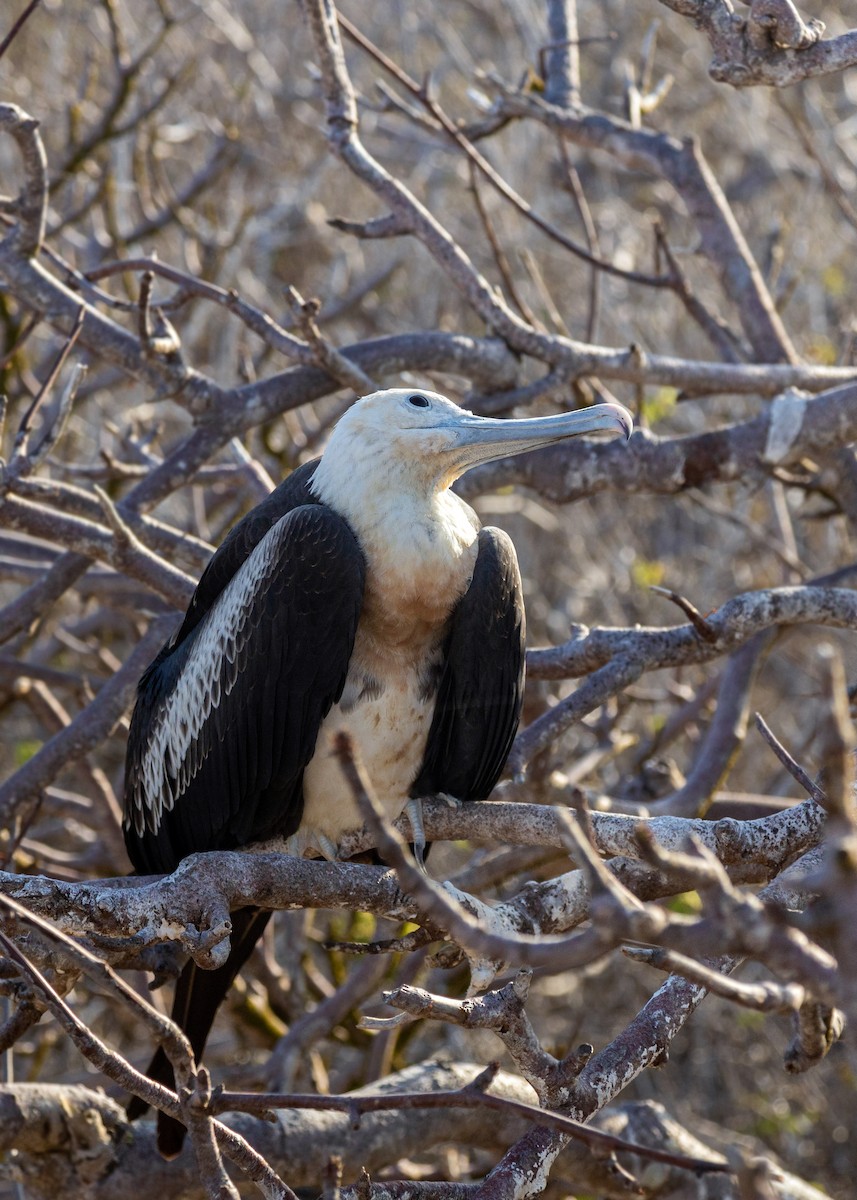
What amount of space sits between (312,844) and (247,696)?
1.52 feet

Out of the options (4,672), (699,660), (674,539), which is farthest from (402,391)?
(674,539)

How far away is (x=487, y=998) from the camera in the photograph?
2197mm

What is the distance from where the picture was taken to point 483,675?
10.4 ft

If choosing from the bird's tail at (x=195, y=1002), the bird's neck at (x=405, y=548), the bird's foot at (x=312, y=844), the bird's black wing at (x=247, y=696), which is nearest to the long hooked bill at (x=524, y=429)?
the bird's neck at (x=405, y=548)

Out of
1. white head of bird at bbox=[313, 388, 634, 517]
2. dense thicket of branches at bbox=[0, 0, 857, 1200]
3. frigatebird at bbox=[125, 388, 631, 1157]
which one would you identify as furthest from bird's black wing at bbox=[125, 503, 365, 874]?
dense thicket of branches at bbox=[0, 0, 857, 1200]

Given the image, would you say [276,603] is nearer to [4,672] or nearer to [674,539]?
[4,672]

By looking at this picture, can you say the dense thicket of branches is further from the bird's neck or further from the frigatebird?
the bird's neck

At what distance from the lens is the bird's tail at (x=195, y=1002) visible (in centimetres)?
318

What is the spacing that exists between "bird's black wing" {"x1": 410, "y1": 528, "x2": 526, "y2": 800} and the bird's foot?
27 centimetres

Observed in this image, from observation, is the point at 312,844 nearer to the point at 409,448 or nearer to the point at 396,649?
the point at 396,649

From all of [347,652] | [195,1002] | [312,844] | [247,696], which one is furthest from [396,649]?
[195,1002]

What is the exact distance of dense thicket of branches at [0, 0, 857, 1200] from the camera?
2.22 metres

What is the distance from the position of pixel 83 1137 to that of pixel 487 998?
58.9 inches

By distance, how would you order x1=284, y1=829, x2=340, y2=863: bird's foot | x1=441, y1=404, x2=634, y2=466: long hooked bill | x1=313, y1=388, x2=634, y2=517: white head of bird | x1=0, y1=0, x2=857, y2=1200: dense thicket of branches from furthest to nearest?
x1=284, y1=829, x2=340, y2=863: bird's foot < x1=313, y1=388, x2=634, y2=517: white head of bird < x1=441, y1=404, x2=634, y2=466: long hooked bill < x1=0, y1=0, x2=857, y2=1200: dense thicket of branches
